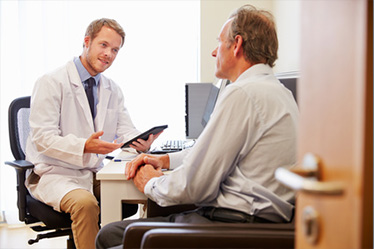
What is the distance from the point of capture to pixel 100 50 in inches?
90.0

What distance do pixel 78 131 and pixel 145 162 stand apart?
71 cm

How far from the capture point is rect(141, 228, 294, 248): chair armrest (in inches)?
39.8

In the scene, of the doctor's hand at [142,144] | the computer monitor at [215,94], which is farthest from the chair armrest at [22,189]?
the computer monitor at [215,94]

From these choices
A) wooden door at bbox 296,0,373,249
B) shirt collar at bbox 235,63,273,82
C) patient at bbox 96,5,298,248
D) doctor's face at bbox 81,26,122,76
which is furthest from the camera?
doctor's face at bbox 81,26,122,76

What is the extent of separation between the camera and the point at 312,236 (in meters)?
0.60

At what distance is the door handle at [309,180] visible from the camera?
52cm

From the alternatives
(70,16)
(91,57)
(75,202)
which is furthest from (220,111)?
(70,16)

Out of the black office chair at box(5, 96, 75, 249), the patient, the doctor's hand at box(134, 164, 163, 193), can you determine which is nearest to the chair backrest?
the black office chair at box(5, 96, 75, 249)

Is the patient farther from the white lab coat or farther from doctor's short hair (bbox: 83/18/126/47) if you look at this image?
doctor's short hair (bbox: 83/18/126/47)

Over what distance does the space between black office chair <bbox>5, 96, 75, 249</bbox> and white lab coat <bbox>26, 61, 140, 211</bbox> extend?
0.13ft

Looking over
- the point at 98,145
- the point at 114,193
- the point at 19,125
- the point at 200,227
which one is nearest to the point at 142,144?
the point at 98,145

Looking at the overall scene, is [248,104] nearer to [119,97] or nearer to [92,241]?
[92,241]

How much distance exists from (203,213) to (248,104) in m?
0.37

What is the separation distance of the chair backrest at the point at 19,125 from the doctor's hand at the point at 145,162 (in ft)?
2.87
